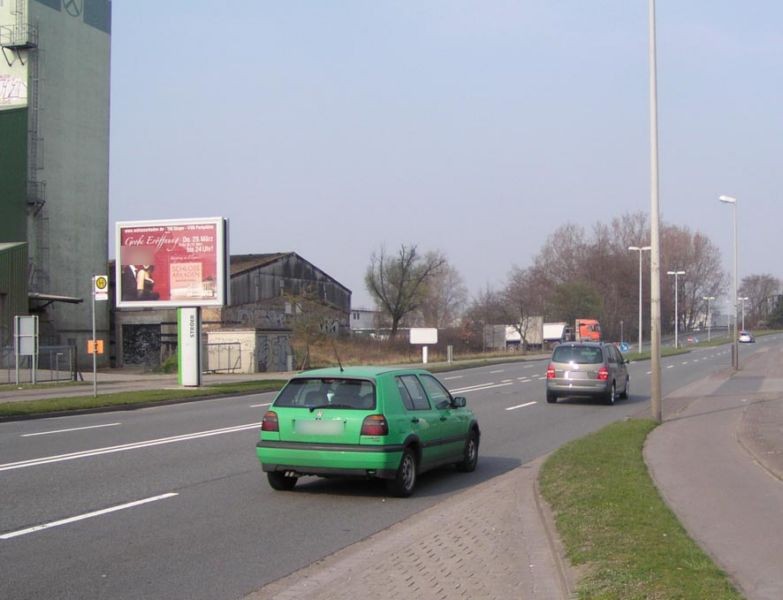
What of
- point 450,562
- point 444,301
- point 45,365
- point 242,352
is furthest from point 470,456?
point 444,301

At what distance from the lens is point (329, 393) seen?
34.7 ft

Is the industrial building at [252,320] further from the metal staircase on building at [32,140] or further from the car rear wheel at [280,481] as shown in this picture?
the car rear wheel at [280,481]

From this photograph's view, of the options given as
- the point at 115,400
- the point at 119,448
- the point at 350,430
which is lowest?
the point at 115,400

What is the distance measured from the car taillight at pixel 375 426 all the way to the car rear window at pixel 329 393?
0.58 ft

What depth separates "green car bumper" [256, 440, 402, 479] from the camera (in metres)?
10.0

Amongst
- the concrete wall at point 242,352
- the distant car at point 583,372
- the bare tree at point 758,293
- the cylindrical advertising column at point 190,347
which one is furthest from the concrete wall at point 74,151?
the bare tree at point 758,293

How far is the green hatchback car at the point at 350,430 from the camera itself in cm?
1010

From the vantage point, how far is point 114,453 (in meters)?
14.1

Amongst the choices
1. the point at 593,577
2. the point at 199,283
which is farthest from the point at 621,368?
the point at 593,577

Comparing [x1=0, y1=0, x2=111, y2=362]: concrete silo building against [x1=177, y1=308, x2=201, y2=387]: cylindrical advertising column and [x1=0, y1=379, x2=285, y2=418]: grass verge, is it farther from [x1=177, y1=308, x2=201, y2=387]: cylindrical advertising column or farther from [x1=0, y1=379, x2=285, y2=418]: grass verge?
[x1=0, y1=379, x2=285, y2=418]: grass verge

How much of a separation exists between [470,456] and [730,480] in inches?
140

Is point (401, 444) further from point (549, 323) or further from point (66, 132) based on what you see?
point (549, 323)

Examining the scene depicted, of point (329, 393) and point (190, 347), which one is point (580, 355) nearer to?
point (190, 347)

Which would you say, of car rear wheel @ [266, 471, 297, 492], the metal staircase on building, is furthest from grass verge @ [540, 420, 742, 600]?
the metal staircase on building
